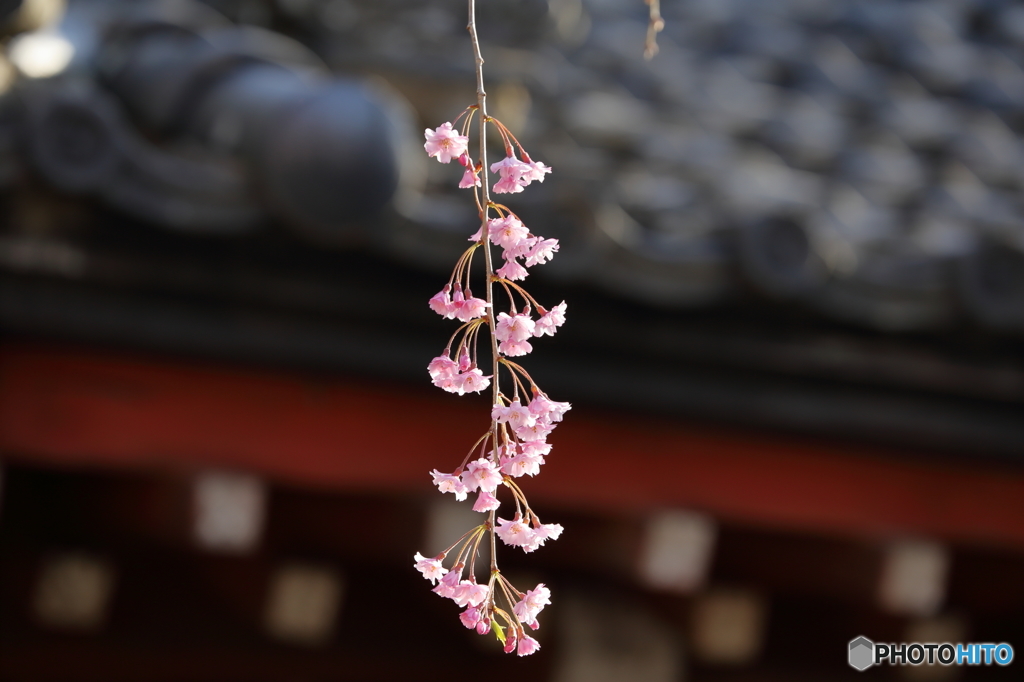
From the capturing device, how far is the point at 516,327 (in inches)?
34.0

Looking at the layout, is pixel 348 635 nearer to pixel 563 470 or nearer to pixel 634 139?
pixel 563 470

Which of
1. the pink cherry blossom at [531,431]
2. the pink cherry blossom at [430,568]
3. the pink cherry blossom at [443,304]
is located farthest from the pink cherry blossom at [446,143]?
the pink cherry blossom at [430,568]

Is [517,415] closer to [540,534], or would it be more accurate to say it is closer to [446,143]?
[540,534]

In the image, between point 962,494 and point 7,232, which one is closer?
point 7,232

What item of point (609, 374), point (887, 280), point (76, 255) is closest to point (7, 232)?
point (76, 255)

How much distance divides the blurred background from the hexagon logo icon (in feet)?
0.33

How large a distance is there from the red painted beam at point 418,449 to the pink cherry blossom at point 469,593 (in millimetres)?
Answer: 986

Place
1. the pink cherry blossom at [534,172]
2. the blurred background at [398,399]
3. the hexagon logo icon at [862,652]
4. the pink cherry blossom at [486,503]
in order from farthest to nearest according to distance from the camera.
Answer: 1. the hexagon logo icon at [862,652]
2. the blurred background at [398,399]
3. the pink cherry blossom at [534,172]
4. the pink cherry blossom at [486,503]

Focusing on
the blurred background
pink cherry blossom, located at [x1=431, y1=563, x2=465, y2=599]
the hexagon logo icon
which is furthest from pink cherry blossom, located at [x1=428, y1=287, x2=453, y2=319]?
the hexagon logo icon

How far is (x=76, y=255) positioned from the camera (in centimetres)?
164

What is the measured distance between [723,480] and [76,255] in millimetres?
1166

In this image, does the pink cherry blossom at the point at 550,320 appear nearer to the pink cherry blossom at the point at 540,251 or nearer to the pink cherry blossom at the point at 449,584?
the pink cherry blossom at the point at 540,251

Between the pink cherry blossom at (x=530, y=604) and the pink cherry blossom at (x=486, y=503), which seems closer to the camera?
the pink cherry blossom at (x=486, y=503)

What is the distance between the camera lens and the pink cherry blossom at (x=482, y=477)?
843 mm
